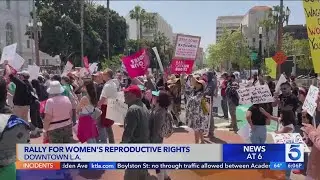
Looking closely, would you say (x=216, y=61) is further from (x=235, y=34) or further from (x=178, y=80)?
(x=178, y=80)

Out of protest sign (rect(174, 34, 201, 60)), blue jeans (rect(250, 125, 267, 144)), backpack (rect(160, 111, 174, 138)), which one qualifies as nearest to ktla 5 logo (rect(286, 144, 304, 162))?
backpack (rect(160, 111, 174, 138))

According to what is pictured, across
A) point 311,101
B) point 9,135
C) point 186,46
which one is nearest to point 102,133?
point 311,101

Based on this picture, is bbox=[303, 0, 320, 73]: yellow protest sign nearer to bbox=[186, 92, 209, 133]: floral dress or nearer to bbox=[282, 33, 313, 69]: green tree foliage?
bbox=[186, 92, 209, 133]: floral dress

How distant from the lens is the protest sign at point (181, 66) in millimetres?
12664

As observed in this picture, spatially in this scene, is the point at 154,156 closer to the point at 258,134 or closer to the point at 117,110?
the point at 117,110

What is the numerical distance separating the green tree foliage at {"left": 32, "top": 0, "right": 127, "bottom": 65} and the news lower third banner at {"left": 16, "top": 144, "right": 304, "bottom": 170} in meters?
52.6

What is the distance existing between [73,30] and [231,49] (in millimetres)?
28359

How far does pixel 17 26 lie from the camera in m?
75.2

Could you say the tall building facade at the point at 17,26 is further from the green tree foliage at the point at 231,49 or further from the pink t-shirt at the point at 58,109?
the pink t-shirt at the point at 58,109

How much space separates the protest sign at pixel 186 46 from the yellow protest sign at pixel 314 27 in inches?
280

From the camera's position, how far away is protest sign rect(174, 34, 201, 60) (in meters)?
12.6

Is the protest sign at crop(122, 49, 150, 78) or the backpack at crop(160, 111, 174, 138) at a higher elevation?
the protest sign at crop(122, 49, 150, 78)

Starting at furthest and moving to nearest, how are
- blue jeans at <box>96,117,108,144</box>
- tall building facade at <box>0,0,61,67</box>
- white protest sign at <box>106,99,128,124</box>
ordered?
1. tall building facade at <box>0,0,61,67</box>
2. blue jeans at <box>96,117,108,144</box>
3. white protest sign at <box>106,99,128,124</box>

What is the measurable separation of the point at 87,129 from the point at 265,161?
330cm
